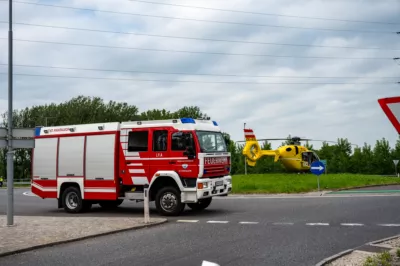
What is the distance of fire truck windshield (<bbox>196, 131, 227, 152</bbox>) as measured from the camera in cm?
1580

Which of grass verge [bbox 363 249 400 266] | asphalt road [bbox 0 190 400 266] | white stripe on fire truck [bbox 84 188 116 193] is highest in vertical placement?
white stripe on fire truck [bbox 84 188 116 193]

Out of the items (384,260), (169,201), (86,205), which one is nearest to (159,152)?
(169,201)

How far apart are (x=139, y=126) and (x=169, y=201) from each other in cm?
269

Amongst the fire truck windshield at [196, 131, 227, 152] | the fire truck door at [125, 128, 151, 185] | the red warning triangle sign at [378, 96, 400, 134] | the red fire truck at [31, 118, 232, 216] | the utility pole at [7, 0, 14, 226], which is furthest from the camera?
the fire truck door at [125, 128, 151, 185]

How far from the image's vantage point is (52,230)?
12.8 m

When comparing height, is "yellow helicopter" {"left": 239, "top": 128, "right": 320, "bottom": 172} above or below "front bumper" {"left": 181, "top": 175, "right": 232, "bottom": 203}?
above

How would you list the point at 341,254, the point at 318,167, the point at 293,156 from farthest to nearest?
the point at 293,156
the point at 318,167
the point at 341,254

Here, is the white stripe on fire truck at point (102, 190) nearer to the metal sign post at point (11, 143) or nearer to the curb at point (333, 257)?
the metal sign post at point (11, 143)

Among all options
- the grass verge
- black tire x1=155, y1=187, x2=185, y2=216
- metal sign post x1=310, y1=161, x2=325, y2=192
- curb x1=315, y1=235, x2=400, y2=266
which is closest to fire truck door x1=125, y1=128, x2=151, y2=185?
black tire x1=155, y1=187, x2=185, y2=216

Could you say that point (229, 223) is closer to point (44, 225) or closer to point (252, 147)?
point (44, 225)

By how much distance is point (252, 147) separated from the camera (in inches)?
1547

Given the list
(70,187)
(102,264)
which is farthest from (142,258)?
(70,187)

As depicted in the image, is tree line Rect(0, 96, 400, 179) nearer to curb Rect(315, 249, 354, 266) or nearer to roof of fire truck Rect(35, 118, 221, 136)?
roof of fire truck Rect(35, 118, 221, 136)

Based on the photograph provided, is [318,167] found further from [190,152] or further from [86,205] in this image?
[86,205]
